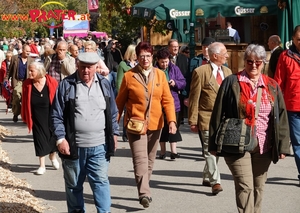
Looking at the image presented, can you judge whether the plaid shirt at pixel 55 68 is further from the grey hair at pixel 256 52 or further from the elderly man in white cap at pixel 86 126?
the grey hair at pixel 256 52

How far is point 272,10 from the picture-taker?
1748 centimetres

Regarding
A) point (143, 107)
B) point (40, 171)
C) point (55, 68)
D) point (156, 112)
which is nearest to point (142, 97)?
point (143, 107)

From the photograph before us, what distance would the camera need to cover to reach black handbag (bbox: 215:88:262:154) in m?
6.53

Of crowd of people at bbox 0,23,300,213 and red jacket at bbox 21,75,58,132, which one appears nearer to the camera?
crowd of people at bbox 0,23,300,213

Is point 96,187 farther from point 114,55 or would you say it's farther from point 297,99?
point 114,55

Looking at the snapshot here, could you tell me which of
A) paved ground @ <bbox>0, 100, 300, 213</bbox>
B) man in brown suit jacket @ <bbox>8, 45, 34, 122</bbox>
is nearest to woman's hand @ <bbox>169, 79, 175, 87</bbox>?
paved ground @ <bbox>0, 100, 300, 213</bbox>

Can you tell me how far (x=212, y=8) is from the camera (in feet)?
56.4

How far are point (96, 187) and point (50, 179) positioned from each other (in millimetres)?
3289

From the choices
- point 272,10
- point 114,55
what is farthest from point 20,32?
Answer: point 272,10

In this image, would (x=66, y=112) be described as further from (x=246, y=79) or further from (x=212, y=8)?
(x=212, y=8)

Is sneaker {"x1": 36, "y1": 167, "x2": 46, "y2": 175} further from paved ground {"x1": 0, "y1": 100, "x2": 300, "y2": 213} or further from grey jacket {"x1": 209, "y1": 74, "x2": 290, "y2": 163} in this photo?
grey jacket {"x1": 209, "y1": 74, "x2": 290, "y2": 163}

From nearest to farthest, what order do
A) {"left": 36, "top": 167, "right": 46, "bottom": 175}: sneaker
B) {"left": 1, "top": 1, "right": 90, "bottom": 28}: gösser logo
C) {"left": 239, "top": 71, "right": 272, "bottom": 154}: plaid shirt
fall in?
{"left": 239, "top": 71, "right": 272, "bottom": 154}: plaid shirt, {"left": 36, "top": 167, "right": 46, "bottom": 175}: sneaker, {"left": 1, "top": 1, "right": 90, "bottom": 28}: gösser logo

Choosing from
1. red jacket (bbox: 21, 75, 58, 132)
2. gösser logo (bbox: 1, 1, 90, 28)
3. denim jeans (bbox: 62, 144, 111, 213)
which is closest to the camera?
denim jeans (bbox: 62, 144, 111, 213)

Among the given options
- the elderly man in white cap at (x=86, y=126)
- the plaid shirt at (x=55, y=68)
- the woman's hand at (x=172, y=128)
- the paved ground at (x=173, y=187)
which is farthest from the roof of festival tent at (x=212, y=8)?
the elderly man in white cap at (x=86, y=126)
